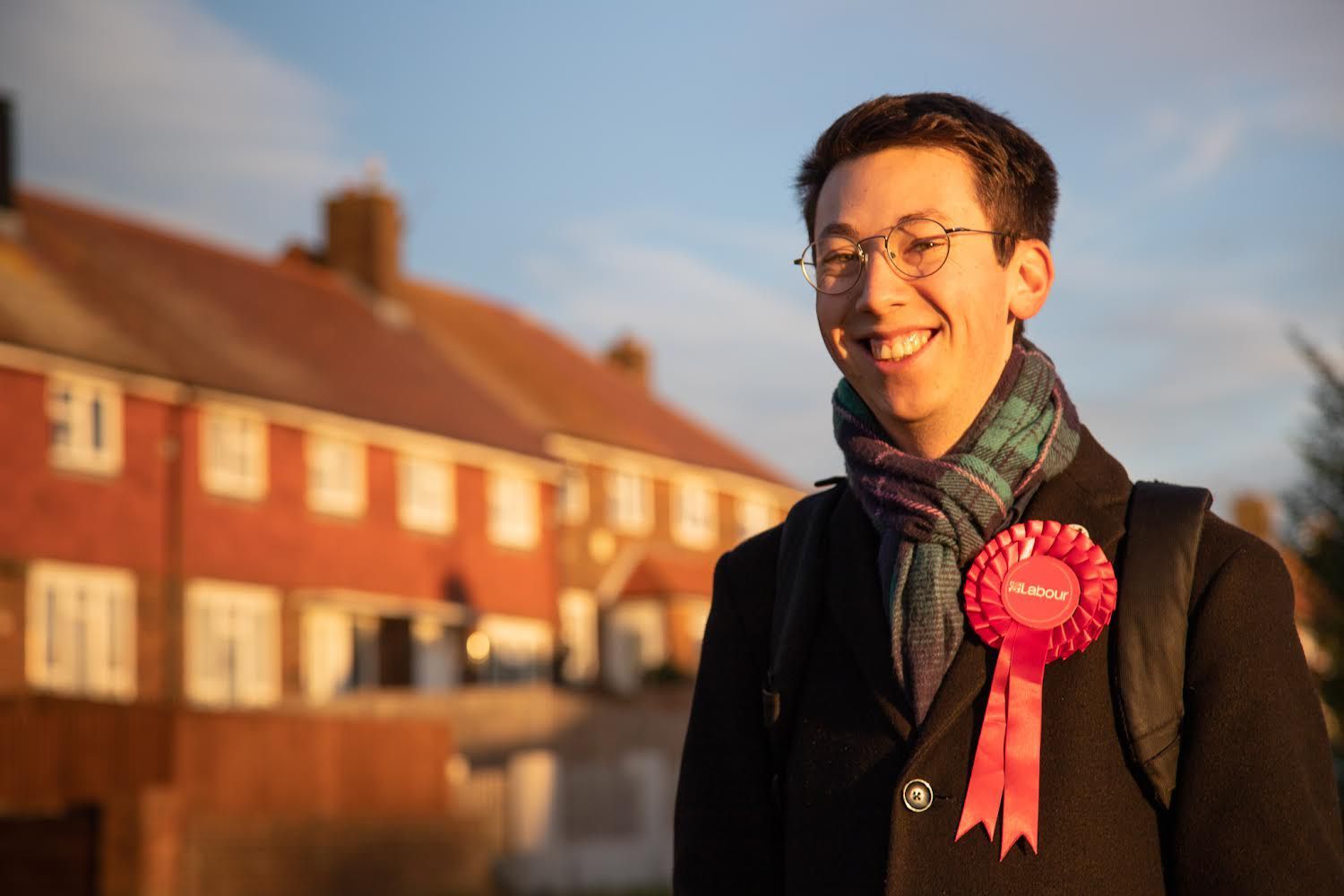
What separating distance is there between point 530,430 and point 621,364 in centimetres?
1561

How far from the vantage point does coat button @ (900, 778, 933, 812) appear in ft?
10.0

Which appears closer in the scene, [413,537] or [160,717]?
[160,717]

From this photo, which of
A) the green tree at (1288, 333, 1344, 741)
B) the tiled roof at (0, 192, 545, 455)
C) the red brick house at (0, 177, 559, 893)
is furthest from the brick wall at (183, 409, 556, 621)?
the green tree at (1288, 333, 1344, 741)

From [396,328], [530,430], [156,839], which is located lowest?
[156,839]

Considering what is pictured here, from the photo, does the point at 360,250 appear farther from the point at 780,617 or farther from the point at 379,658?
the point at 780,617

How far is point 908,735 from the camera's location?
313cm

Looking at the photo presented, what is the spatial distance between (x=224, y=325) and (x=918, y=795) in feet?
118

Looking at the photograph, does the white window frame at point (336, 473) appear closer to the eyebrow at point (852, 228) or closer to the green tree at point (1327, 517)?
the green tree at point (1327, 517)

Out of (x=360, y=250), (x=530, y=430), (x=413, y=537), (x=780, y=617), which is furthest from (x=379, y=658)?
(x=780, y=617)

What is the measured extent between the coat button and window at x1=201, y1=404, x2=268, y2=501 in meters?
31.6

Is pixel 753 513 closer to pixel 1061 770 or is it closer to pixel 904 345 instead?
pixel 904 345

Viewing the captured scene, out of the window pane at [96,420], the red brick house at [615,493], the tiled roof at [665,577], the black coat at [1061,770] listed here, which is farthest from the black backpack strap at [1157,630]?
the tiled roof at [665,577]

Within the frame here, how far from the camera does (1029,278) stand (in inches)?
132

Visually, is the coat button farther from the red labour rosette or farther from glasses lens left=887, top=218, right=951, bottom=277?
glasses lens left=887, top=218, right=951, bottom=277
